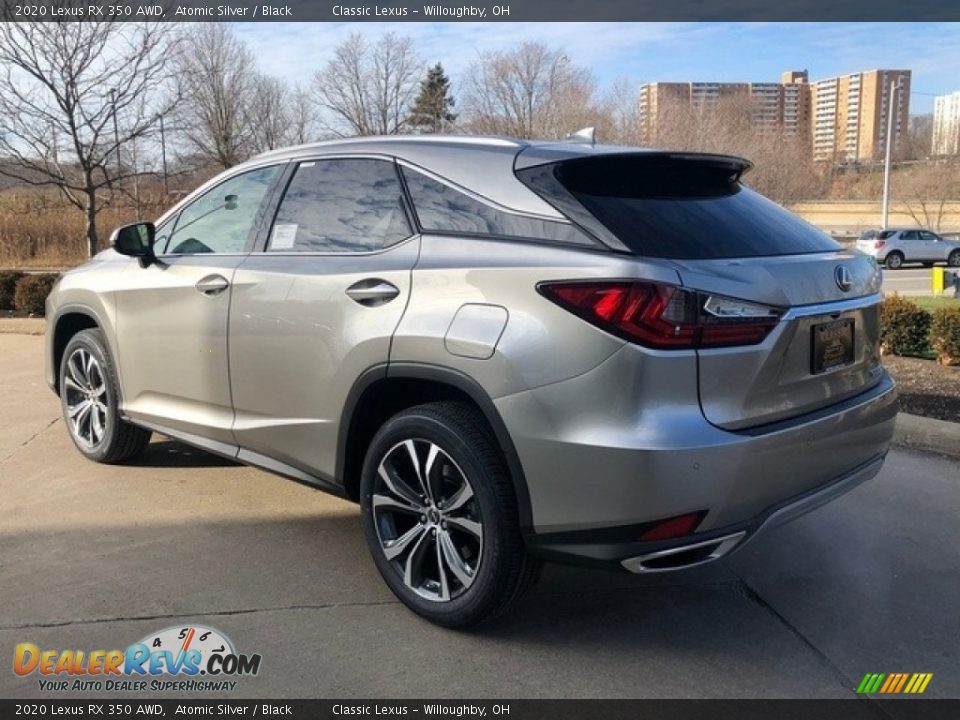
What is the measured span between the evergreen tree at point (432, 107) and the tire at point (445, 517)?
32.5 m

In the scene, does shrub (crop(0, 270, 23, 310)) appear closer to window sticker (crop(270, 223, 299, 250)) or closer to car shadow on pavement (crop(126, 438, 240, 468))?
car shadow on pavement (crop(126, 438, 240, 468))

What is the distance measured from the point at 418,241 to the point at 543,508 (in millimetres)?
1148

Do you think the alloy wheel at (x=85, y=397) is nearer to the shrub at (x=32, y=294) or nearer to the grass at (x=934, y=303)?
the shrub at (x=32, y=294)

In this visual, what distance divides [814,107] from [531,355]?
69328 millimetres

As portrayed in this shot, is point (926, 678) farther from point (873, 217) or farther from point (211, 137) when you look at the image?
point (873, 217)

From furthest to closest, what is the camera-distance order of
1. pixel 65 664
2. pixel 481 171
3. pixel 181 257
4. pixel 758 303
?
1. pixel 181 257
2. pixel 481 171
3. pixel 65 664
4. pixel 758 303

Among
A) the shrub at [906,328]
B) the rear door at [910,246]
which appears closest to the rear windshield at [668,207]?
the shrub at [906,328]

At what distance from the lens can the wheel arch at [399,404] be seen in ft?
9.35

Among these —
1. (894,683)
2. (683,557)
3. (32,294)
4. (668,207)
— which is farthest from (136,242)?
(32,294)

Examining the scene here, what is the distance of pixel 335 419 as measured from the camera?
11.4 feet

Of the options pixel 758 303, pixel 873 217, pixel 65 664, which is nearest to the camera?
pixel 758 303

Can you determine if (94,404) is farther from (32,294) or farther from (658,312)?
(32,294)

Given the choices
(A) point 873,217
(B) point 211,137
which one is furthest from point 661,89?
(A) point 873,217
